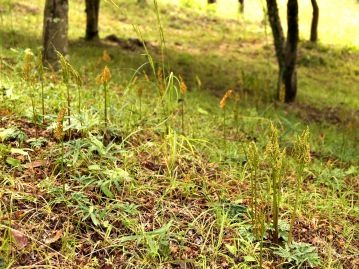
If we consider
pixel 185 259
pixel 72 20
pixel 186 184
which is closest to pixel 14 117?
pixel 186 184

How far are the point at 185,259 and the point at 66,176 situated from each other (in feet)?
3.40

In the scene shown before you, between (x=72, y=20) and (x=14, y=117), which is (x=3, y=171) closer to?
(x=14, y=117)

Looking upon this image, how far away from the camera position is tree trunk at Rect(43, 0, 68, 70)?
5.98 m

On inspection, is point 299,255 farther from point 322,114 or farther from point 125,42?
point 125,42

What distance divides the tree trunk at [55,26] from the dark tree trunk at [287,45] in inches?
171

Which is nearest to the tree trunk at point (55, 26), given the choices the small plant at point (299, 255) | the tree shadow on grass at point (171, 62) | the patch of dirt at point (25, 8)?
the tree shadow on grass at point (171, 62)

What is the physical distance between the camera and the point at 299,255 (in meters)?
2.89

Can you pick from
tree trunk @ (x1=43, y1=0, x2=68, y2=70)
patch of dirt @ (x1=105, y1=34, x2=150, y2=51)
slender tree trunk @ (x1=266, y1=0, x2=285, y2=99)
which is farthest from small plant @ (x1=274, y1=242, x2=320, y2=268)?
patch of dirt @ (x1=105, y1=34, x2=150, y2=51)

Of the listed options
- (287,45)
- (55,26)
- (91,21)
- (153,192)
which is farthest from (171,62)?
(153,192)

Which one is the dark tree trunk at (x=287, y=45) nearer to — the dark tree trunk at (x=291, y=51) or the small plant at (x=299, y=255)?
the dark tree trunk at (x=291, y=51)

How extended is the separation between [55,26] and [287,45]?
5027 mm

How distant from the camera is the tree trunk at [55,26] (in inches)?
236

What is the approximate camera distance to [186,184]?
3379 mm

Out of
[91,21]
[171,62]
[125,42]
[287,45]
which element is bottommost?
[171,62]
